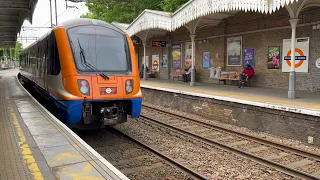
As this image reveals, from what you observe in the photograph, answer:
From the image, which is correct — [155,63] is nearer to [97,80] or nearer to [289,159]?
[97,80]

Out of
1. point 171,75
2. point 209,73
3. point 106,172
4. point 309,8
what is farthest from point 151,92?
point 106,172

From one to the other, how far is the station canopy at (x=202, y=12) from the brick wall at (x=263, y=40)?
59cm

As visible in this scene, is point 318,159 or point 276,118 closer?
point 318,159

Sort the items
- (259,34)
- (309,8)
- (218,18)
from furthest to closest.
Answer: (218,18), (259,34), (309,8)

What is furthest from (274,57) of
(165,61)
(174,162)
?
(165,61)

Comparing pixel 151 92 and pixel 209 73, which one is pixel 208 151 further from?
pixel 209 73

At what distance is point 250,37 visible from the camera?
1439 centimetres

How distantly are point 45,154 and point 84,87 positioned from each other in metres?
2.43

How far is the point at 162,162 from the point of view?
256 inches

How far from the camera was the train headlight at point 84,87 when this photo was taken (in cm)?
704

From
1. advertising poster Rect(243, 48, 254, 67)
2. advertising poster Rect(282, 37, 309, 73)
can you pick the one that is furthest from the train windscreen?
advertising poster Rect(243, 48, 254, 67)

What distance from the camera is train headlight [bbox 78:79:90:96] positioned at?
7.04 m

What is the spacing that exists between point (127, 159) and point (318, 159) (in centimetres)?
407

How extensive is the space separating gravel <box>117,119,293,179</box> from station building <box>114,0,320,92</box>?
4780 mm
